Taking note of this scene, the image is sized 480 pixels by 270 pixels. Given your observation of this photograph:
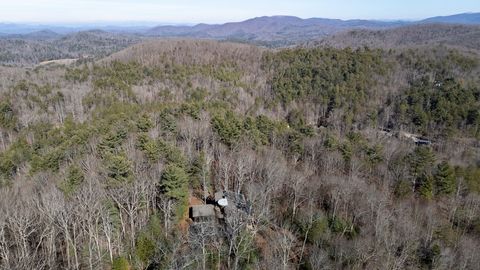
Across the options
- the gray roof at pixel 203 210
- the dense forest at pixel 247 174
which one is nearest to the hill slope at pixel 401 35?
the dense forest at pixel 247 174

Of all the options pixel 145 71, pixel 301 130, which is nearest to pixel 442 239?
pixel 301 130

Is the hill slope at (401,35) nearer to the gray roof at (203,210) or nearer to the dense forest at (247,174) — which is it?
the dense forest at (247,174)

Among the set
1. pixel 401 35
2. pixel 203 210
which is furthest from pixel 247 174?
pixel 401 35

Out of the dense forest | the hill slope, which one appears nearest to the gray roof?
the dense forest

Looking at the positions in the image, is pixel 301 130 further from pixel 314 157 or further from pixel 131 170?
pixel 131 170

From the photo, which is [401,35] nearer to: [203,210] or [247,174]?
[247,174]

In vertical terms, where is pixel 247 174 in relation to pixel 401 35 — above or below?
below

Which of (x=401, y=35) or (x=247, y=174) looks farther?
(x=401, y=35)
